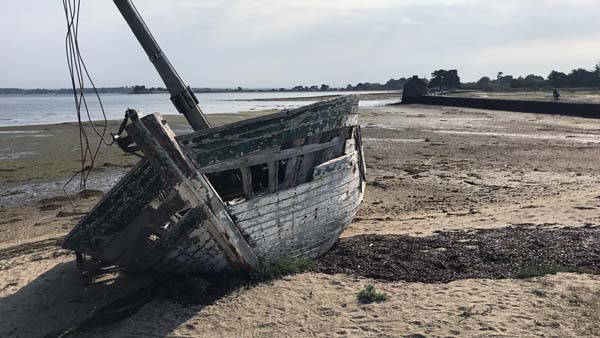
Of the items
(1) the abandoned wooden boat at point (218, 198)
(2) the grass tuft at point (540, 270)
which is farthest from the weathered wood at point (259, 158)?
(2) the grass tuft at point (540, 270)

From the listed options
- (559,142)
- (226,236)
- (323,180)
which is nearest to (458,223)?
(323,180)

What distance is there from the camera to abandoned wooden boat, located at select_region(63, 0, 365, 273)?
202 inches

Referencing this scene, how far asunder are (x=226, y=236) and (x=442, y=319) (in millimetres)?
2252

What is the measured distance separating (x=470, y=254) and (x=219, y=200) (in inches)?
128

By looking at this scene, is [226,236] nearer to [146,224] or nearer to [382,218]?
[146,224]

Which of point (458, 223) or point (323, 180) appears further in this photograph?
point (458, 223)

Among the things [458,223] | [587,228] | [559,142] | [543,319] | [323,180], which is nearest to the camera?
[543,319]

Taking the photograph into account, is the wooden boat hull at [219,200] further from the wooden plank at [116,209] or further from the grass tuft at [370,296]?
the grass tuft at [370,296]

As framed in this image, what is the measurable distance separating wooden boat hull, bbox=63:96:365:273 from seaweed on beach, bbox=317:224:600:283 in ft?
2.41

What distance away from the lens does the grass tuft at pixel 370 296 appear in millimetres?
5309

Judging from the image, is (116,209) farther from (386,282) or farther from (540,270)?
(540,270)

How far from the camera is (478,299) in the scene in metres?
5.14

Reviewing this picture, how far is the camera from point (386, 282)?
229 inches

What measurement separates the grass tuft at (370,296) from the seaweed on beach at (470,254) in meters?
0.54
